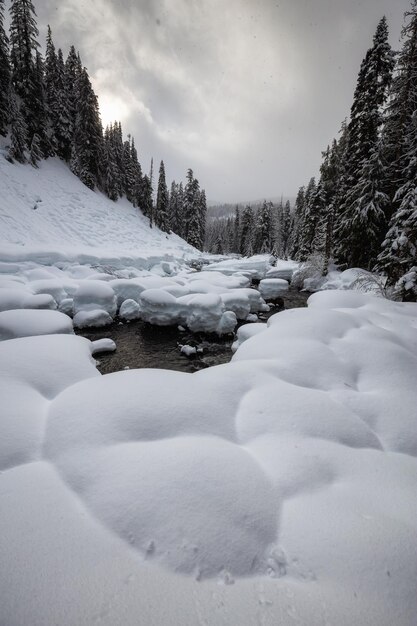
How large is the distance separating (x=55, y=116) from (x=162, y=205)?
65.7 feet

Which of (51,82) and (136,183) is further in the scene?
(136,183)

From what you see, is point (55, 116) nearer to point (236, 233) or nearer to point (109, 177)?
point (109, 177)

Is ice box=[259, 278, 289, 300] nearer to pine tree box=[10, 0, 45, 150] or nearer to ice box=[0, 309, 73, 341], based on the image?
ice box=[0, 309, 73, 341]

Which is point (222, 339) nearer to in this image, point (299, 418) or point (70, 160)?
point (299, 418)

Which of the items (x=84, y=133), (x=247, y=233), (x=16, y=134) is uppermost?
(x=84, y=133)

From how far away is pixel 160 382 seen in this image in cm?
268

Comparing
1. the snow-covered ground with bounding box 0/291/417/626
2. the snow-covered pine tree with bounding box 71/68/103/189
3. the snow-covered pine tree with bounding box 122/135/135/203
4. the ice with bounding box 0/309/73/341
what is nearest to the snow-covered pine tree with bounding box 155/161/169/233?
the snow-covered pine tree with bounding box 122/135/135/203

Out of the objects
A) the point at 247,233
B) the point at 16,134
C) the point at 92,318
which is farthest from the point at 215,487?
the point at 247,233

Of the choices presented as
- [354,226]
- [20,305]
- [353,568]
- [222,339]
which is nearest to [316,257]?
[354,226]

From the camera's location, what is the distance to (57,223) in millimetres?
17609

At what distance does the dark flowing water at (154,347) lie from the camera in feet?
21.9

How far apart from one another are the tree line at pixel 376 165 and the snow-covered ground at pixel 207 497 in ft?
24.1

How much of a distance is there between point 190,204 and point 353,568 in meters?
52.2

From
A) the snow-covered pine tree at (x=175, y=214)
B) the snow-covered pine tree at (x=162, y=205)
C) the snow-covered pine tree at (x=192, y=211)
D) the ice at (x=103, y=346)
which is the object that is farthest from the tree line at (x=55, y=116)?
the ice at (x=103, y=346)
